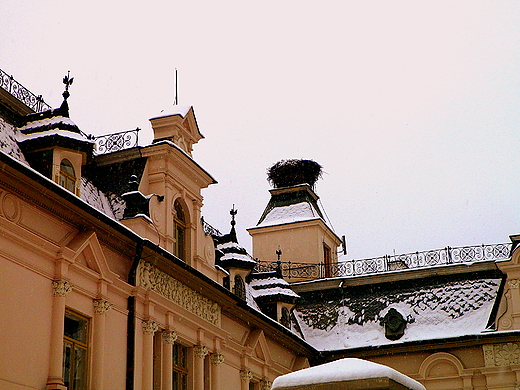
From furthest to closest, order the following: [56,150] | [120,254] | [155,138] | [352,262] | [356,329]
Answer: [352,262], [356,329], [155,138], [120,254], [56,150]

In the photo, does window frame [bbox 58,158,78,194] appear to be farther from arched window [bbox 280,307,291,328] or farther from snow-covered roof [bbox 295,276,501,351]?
snow-covered roof [bbox 295,276,501,351]

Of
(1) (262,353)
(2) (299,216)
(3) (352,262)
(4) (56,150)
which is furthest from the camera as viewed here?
(2) (299,216)

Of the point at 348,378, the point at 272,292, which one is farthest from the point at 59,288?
the point at 272,292

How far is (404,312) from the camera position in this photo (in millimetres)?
28938

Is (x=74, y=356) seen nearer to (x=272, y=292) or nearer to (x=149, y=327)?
(x=149, y=327)

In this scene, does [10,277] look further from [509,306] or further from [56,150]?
[509,306]

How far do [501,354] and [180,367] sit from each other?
36.2 ft

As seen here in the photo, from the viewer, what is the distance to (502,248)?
96.8 ft

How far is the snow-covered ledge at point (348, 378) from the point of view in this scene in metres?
9.96

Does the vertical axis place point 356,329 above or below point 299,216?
below

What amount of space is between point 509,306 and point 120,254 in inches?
549

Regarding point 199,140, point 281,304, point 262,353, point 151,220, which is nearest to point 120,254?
point 151,220

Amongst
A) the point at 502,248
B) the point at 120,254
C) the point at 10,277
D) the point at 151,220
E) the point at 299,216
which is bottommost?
the point at 10,277

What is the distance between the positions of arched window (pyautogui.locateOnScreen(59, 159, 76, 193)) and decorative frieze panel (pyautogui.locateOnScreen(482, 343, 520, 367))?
49.0 ft
